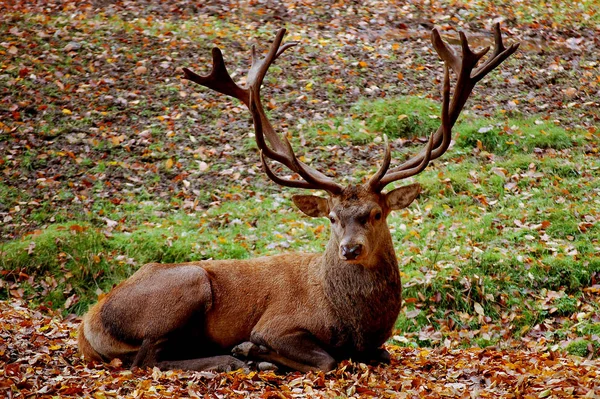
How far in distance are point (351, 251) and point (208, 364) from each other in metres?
1.75

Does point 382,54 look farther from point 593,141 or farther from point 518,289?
point 518,289

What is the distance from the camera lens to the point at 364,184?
A: 711 cm

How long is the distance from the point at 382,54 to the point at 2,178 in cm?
818

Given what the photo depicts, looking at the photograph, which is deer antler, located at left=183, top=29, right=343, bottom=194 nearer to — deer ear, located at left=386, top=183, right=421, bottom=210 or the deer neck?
deer ear, located at left=386, top=183, right=421, bottom=210

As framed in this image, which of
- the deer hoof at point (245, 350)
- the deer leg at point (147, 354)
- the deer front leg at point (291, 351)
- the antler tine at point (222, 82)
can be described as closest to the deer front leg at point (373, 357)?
the deer front leg at point (291, 351)

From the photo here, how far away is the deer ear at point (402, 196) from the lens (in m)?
7.05

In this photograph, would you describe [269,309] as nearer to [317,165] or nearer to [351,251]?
[351,251]

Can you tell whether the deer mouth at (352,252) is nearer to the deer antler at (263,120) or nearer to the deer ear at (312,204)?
the deer antler at (263,120)

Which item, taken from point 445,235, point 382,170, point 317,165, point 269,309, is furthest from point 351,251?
point 317,165

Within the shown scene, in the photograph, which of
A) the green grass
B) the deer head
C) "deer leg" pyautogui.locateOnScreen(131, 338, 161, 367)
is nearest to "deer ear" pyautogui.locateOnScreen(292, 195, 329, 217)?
the deer head

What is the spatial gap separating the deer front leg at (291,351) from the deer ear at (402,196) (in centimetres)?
145

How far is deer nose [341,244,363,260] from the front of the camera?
256 inches

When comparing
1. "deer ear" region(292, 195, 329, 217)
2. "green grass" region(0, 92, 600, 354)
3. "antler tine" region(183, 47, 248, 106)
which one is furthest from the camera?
"green grass" region(0, 92, 600, 354)

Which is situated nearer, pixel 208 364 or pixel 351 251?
pixel 351 251
